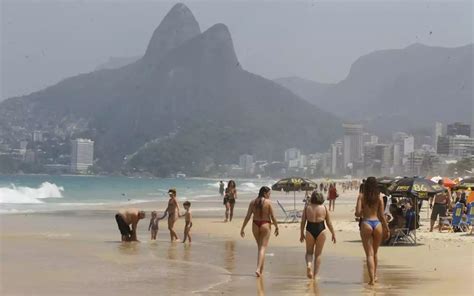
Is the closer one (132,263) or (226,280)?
(226,280)

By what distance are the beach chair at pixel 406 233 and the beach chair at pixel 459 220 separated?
2884mm

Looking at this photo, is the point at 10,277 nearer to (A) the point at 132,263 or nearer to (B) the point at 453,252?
(A) the point at 132,263

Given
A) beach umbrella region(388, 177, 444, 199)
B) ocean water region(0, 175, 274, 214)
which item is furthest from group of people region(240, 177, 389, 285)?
ocean water region(0, 175, 274, 214)

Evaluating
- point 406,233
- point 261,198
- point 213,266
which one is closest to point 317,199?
point 261,198

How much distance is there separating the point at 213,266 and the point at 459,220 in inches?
342

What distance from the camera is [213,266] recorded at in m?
13.6

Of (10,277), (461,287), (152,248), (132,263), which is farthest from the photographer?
(152,248)

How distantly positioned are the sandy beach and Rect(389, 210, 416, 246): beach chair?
0.96 ft

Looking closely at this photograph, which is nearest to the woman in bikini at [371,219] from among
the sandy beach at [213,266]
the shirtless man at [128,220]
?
the sandy beach at [213,266]

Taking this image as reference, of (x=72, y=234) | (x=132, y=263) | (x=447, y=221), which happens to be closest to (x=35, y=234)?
(x=72, y=234)

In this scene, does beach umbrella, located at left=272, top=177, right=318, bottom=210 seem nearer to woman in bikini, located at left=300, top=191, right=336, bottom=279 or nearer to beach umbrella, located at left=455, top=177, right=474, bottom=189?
beach umbrella, located at left=455, top=177, right=474, bottom=189

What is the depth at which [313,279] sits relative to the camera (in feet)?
38.1

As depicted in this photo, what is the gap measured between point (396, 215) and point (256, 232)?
6.15 meters

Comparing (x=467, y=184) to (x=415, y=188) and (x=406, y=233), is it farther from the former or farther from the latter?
(x=406, y=233)
